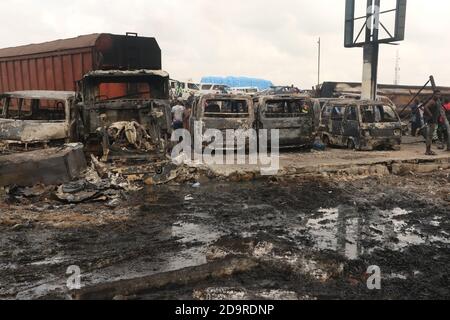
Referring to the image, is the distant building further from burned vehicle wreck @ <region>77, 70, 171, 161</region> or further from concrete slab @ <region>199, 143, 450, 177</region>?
burned vehicle wreck @ <region>77, 70, 171, 161</region>

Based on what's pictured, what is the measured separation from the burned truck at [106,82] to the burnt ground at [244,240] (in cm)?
147

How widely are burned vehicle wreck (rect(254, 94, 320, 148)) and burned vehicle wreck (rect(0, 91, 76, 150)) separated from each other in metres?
4.07

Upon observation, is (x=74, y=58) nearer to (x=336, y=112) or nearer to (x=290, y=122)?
(x=290, y=122)

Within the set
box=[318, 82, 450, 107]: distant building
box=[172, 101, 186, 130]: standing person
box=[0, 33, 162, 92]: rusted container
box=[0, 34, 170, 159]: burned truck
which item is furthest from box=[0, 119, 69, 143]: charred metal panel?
box=[318, 82, 450, 107]: distant building

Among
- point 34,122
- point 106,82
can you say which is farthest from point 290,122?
point 34,122

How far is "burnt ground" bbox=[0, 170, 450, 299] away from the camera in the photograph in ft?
11.8

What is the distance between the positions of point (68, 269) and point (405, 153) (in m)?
8.35

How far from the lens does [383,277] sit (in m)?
3.80

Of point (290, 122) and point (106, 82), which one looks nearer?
point (106, 82)

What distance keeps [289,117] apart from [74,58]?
20.6 feet

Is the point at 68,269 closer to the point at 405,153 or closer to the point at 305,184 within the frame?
the point at 305,184

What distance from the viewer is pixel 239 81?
36.4m
